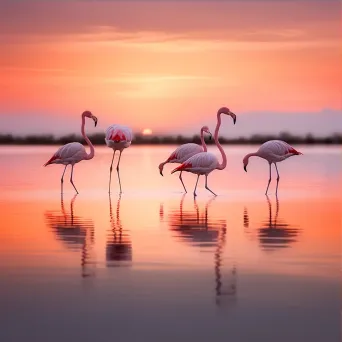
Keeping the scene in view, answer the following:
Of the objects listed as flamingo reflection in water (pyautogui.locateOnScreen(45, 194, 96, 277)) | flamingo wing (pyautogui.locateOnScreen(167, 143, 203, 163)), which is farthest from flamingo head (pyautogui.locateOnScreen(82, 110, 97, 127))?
flamingo reflection in water (pyautogui.locateOnScreen(45, 194, 96, 277))

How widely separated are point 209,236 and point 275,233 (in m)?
0.81

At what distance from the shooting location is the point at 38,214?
1266 centimetres

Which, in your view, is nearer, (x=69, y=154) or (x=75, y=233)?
(x=75, y=233)

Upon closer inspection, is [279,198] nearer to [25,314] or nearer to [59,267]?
[59,267]

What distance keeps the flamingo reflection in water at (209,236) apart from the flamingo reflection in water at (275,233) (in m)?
0.41

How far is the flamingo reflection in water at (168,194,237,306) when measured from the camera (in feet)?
22.8

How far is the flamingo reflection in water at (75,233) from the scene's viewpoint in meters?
8.27

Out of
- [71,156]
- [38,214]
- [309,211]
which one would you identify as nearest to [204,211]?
[309,211]

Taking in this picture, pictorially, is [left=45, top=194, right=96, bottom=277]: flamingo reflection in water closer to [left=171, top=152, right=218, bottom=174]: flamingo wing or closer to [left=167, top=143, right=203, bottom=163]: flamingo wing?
[left=171, top=152, right=218, bottom=174]: flamingo wing

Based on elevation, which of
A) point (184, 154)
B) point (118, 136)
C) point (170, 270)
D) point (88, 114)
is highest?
point (88, 114)

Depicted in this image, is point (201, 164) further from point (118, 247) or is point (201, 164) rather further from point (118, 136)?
point (118, 247)

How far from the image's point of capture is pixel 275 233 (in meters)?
10.5

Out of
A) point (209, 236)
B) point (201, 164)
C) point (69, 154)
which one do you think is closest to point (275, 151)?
point (201, 164)

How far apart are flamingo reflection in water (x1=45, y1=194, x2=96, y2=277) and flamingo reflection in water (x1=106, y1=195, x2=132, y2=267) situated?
174mm
